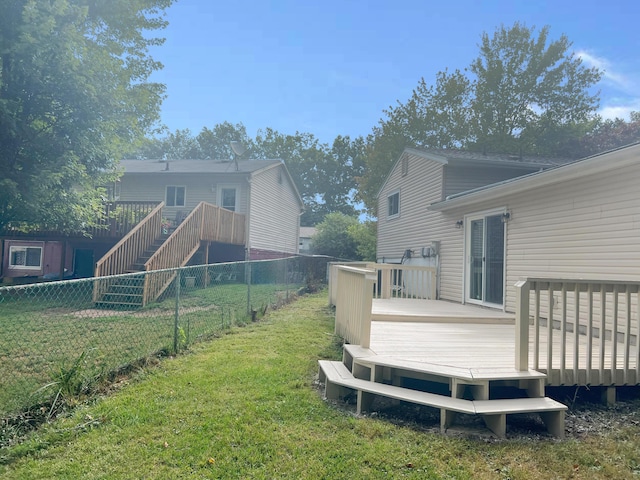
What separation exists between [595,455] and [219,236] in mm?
12348

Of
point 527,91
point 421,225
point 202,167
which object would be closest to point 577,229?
point 421,225

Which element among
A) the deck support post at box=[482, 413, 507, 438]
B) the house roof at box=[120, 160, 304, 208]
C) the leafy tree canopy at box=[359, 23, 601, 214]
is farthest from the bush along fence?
the leafy tree canopy at box=[359, 23, 601, 214]

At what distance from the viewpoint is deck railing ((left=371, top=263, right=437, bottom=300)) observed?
8.95m

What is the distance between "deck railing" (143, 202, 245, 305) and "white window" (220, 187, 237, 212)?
1.38m

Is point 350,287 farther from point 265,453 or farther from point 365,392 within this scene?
point 265,453

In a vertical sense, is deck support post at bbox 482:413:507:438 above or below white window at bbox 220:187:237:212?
below

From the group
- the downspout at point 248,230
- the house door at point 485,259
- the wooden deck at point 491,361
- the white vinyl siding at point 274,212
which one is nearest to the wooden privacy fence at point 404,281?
the house door at point 485,259

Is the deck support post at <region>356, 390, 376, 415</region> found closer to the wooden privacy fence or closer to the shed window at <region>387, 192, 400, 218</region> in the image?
the wooden privacy fence

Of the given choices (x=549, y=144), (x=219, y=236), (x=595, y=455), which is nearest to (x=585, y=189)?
(x=595, y=455)

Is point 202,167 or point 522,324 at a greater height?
point 202,167

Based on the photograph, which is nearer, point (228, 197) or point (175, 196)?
point (228, 197)

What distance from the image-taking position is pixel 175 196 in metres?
17.4

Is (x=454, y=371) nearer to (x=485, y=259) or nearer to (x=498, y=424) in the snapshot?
(x=498, y=424)

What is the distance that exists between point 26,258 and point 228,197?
8230 millimetres
